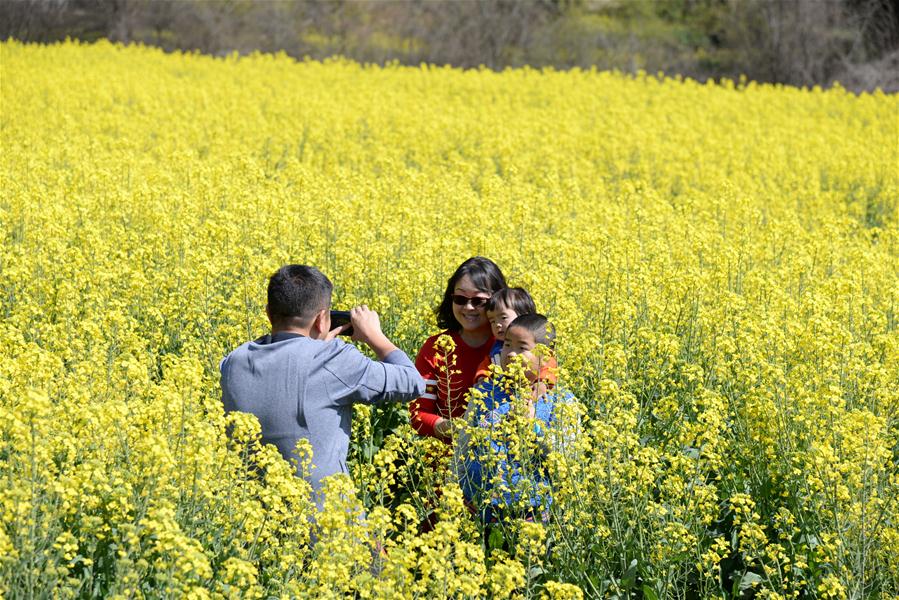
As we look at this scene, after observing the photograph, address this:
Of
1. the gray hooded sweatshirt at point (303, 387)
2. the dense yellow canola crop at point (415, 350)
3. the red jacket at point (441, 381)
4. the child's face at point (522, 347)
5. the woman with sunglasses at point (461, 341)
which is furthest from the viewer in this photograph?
the woman with sunglasses at point (461, 341)

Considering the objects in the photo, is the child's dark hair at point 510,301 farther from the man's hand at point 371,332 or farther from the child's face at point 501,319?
the man's hand at point 371,332

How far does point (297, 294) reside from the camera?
14.6ft

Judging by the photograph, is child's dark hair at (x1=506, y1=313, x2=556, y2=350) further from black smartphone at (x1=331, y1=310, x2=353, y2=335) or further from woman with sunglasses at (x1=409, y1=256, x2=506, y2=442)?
black smartphone at (x1=331, y1=310, x2=353, y2=335)

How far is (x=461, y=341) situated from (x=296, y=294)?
4.72ft

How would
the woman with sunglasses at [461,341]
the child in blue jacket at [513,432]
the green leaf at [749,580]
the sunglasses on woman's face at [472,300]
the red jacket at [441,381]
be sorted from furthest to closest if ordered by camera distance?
1. the sunglasses on woman's face at [472,300]
2. the woman with sunglasses at [461,341]
3. the red jacket at [441,381]
4. the green leaf at [749,580]
5. the child in blue jacket at [513,432]

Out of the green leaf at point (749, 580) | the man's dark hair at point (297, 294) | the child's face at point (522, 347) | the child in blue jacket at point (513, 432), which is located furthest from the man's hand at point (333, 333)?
the green leaf at point (749, 580)

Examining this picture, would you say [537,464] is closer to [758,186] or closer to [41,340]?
[41,340]

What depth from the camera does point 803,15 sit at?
2544 centimetres

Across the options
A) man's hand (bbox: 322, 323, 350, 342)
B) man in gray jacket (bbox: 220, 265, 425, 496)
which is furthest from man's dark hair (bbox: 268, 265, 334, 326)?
man's hand (bbox: 322, 323, 350, 342)

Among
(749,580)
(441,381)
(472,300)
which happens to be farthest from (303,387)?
(749,580)

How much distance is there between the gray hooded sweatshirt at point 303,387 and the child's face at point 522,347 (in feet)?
2.27

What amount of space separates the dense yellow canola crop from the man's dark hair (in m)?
0.42

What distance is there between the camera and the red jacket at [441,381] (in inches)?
210

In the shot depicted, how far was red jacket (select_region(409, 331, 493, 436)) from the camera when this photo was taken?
5336 millimetres
